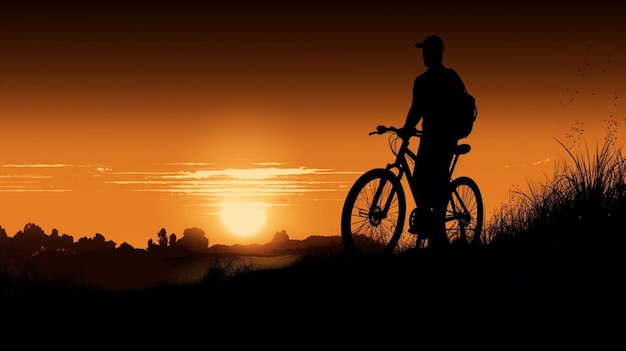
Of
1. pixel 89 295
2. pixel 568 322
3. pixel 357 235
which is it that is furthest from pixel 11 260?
pixel 568 322

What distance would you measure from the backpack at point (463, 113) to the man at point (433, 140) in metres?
0.08

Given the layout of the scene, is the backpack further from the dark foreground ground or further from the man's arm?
the dark foreground ground

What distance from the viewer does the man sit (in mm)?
10195

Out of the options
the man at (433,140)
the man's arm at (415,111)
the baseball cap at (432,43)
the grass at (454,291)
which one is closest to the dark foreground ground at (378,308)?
the grass at (454,291)

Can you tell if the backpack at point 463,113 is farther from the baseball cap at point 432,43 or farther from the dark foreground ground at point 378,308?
the dark foreground ground at point 378,308

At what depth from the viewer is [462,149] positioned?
35.2 ft

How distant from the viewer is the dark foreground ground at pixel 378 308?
6.93 meters

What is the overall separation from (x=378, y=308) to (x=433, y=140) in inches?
138

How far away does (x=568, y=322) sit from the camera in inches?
284

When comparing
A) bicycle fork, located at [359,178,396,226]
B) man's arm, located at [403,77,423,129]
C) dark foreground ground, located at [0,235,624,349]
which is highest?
man's arm, located at [403,77,423,129]

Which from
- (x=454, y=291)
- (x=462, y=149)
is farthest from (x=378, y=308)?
(x=462, y=149)

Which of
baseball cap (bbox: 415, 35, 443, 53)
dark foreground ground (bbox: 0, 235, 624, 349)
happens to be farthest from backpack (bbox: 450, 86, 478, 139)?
dark foreground ground (bbox: 0, 235, 624, 349)

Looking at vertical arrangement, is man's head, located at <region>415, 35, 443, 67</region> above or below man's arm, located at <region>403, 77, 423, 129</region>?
above

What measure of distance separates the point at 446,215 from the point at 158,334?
5189 millimetres
